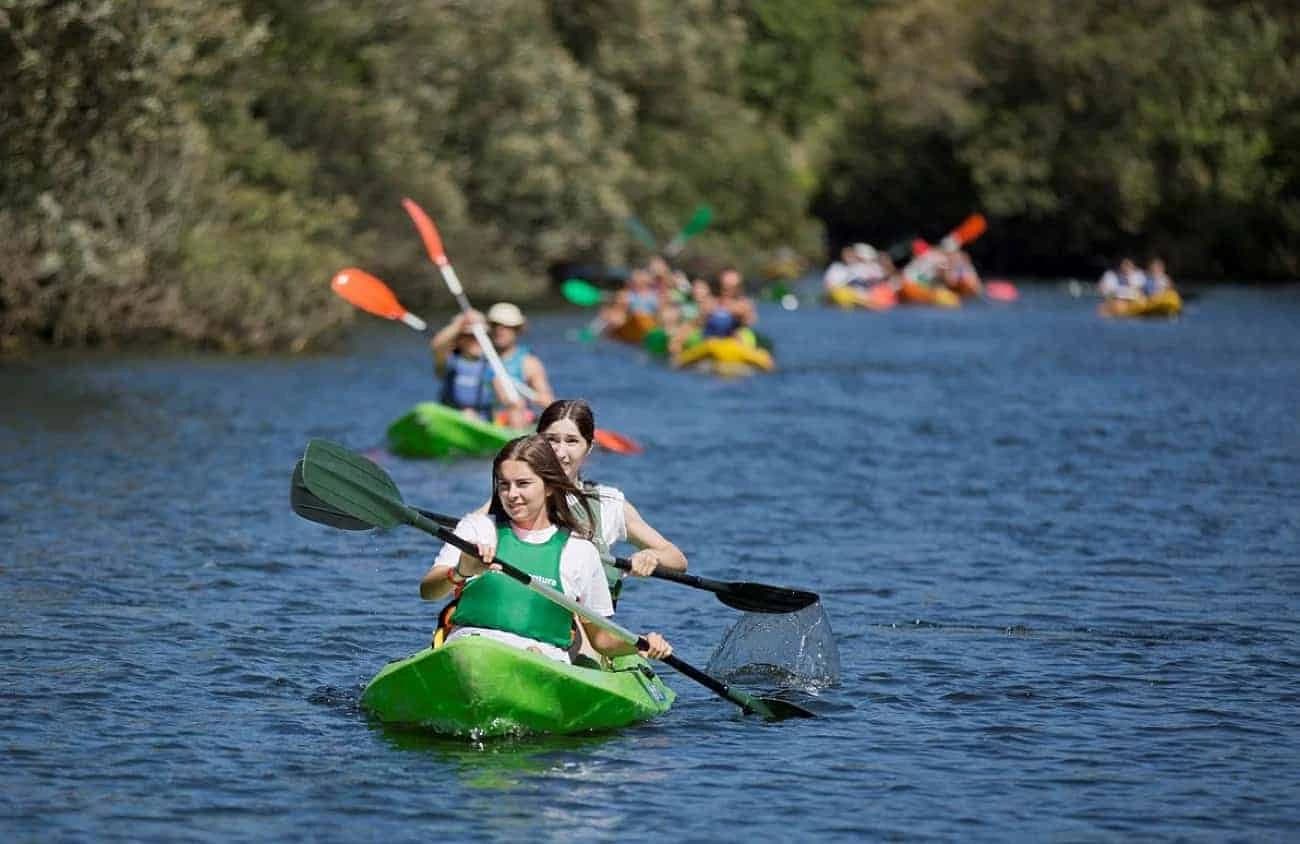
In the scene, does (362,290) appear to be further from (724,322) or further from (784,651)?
(724,322)

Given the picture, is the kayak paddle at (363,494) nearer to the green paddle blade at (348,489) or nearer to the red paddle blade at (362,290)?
the green paddle blade at (348,489)

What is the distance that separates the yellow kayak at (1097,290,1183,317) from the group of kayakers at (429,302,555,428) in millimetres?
24570

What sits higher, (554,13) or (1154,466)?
(554,13)

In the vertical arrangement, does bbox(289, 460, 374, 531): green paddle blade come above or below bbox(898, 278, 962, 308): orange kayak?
above

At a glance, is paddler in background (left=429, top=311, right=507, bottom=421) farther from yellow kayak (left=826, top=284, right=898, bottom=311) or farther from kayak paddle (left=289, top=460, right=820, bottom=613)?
yellow kayak (left=826, top=284, right=898, bottom=311)

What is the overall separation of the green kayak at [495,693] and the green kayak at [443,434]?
24.9ft

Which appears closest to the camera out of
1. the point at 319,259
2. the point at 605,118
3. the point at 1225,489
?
the point at 1225,489

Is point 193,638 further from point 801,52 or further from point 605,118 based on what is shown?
point 801,52

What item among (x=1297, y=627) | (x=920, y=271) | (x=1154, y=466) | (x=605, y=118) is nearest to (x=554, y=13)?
(x=605, y=118)

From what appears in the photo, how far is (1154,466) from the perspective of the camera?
17203mm

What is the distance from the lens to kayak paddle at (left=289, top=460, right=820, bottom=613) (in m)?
8.38

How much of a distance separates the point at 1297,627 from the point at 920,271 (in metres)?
39.0

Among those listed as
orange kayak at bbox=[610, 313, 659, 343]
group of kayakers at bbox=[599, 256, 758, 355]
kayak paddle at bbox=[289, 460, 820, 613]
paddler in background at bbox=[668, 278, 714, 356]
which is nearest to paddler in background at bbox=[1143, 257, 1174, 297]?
group of kayakers at bbox=[599, 256, 758, 355]

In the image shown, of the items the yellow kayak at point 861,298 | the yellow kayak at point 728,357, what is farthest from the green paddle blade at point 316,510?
the yellow kayak at point 861,298
